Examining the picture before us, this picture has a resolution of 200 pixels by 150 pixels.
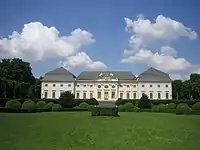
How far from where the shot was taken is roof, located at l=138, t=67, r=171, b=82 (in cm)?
7781

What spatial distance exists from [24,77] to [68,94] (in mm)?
26351

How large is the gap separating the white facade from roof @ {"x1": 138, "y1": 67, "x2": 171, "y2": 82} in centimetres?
106

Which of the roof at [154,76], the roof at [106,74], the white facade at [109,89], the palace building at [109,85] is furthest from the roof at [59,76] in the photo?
the roof at [154,76]

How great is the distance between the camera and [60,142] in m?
8.94

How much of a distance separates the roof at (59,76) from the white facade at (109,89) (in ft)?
3.60

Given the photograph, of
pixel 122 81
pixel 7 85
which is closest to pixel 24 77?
pixel 7 85

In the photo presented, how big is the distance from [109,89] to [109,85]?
1.06 meters

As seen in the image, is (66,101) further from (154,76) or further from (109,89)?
(154,76)

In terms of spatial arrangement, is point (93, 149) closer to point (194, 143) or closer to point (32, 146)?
point (32, 146)

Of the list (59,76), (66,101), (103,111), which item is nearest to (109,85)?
(59,76)

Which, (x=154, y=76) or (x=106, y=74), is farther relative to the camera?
(x=106, y=74)

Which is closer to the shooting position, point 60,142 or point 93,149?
point 93,149

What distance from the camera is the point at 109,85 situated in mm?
77875

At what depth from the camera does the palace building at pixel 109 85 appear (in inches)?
3061
